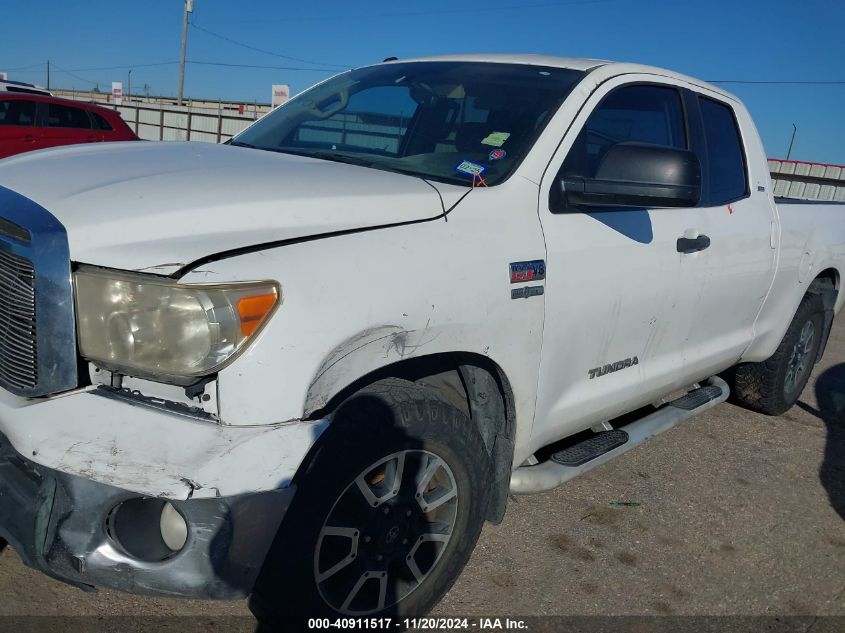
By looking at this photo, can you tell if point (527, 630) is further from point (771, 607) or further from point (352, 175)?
point (352, 175)

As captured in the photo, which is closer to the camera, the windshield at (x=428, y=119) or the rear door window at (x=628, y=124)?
the windshield at (x=428, y=119)

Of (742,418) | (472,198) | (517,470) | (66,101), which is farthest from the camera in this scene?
(66,101)

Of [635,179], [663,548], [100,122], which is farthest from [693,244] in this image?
[100,122]

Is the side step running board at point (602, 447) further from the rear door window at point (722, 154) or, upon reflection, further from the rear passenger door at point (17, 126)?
the rear passenger door at point (17, 126)

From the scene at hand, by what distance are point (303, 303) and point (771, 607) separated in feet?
7.35

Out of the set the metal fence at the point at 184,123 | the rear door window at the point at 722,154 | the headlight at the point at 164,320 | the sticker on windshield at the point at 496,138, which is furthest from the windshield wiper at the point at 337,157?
the metal fence at the point at 184,123

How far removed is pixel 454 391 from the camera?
2.61m

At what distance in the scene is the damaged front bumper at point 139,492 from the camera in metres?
1.79

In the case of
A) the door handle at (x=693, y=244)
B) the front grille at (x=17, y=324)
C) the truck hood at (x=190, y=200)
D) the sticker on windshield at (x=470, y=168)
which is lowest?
the front grille at (x=17, y=324)

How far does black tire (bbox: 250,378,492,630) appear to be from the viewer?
6.64ft

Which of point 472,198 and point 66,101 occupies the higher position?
point 472,198

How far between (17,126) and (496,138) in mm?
11680

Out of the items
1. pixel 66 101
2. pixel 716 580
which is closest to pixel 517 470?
pixel 716 580

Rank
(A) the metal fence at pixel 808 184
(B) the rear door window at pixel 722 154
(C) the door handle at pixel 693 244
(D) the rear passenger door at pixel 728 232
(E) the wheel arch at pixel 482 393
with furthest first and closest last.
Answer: (A) the metal fence at pixel 808 184 → (B) the rear door window at pixel 722 154 → (D) the rear passenger door at pixel 728 232 → (C) the door handle at pixel 693 244 → (E) the wheel arch at pixel 482 393
